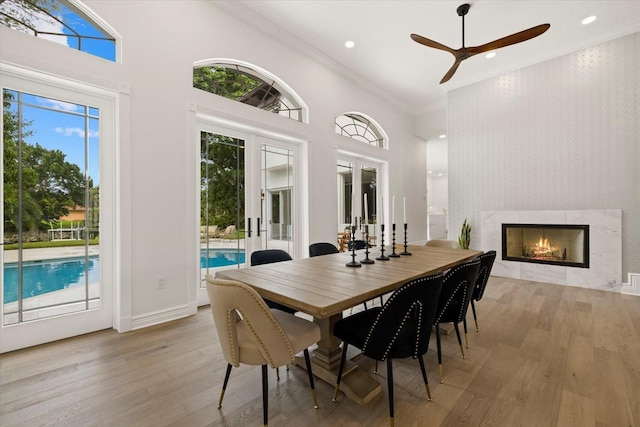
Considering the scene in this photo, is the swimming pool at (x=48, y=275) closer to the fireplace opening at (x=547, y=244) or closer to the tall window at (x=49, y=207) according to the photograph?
the tall window at (x=49, y=207)

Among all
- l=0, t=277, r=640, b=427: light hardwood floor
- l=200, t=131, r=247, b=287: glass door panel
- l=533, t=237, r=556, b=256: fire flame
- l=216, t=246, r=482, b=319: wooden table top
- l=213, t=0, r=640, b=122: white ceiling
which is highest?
l=213, t=0, r=640, b=122: white ceiling

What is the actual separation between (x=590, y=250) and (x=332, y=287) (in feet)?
15.9

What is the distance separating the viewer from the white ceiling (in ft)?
11.7

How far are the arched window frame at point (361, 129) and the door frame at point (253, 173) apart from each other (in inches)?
48.0

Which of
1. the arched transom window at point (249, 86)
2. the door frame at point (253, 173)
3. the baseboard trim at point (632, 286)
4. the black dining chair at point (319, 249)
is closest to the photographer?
the black dining chair at point (319, 249)

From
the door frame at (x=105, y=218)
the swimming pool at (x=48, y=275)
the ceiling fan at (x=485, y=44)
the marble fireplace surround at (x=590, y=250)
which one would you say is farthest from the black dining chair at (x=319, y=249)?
the marble fireplace surround at (x=590, y=250)

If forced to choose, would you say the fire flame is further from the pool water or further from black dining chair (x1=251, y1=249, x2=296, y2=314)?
the pool water

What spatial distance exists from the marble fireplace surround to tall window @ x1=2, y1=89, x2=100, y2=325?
19.3ft

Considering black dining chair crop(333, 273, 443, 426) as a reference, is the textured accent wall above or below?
above

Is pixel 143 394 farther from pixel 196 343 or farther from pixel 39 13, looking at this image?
pixel 39 13

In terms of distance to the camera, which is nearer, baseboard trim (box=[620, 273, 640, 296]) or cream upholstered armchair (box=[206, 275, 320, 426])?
cream upholstered armchair (box=[206, 275, 320, 426])

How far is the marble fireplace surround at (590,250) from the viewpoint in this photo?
4.16m

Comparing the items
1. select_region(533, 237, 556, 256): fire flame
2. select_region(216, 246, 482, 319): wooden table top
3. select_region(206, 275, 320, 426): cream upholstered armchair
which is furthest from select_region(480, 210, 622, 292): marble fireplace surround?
select_region(206, 275, 320, 426): cream upholstered armchair

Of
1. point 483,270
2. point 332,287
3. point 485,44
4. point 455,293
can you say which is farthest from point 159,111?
point 485,44
